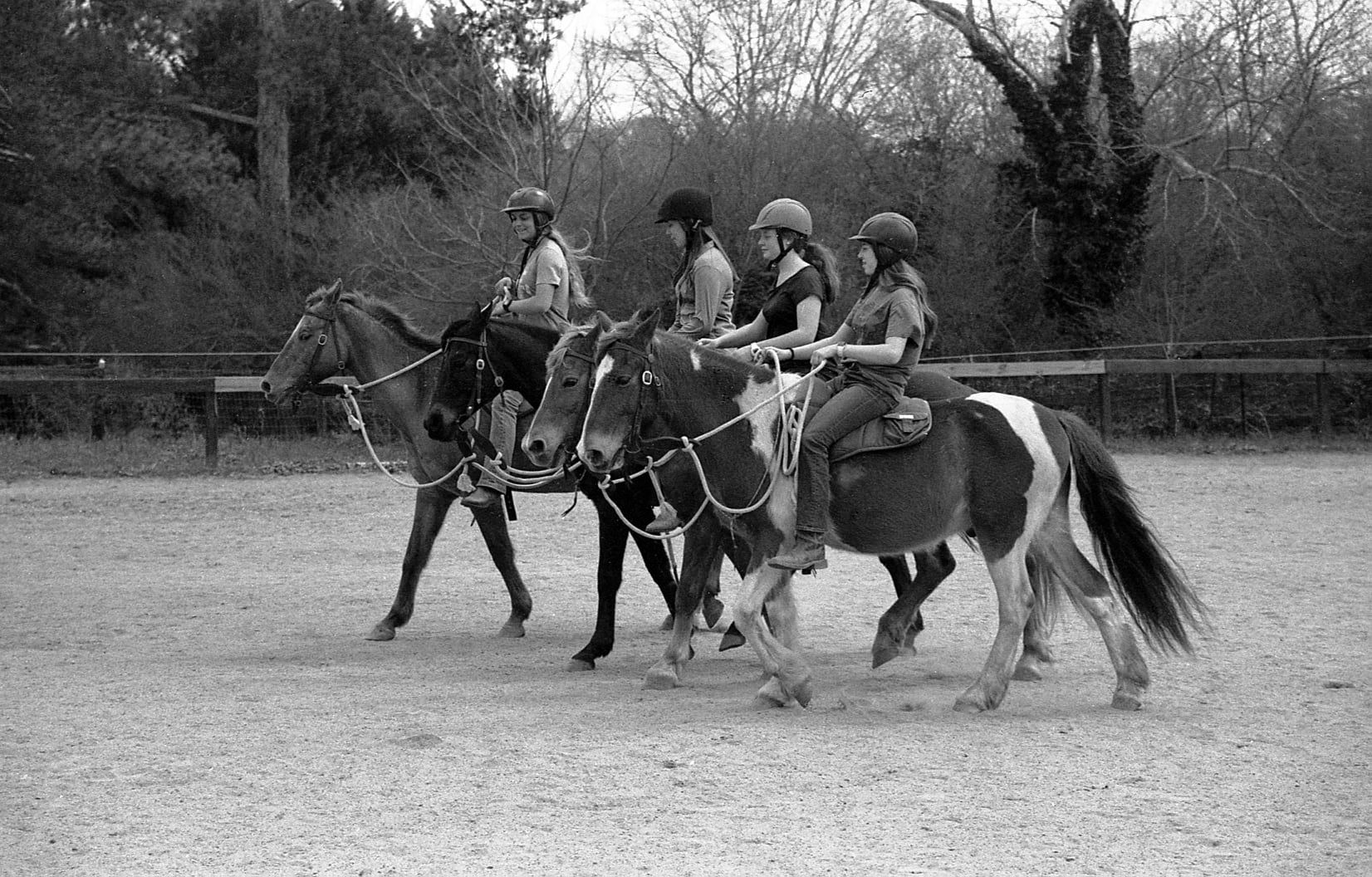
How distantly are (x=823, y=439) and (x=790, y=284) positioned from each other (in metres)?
1.33

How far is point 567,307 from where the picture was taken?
916 cm

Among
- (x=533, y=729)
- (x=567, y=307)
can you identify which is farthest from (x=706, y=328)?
(x=533, y=729)

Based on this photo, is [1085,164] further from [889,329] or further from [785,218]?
[889,329]

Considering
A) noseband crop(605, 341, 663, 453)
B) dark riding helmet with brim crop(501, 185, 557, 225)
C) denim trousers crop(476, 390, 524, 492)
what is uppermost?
dark riding helmet with brim crop(501, 185, 557, 225)

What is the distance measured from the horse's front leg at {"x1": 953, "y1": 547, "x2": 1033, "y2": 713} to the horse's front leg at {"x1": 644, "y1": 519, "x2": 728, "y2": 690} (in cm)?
142

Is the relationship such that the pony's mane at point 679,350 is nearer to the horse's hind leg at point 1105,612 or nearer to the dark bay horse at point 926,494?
the dark bay horse at point 926,494

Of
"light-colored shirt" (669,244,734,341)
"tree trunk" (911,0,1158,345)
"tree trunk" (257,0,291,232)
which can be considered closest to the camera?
"light-colored shirt" (669,244,734,341)

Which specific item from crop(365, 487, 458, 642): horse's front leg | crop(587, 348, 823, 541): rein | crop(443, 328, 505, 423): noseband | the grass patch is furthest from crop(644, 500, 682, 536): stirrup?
the grass patch

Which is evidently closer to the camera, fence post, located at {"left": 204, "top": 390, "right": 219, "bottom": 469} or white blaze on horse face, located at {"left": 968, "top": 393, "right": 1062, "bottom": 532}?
white blaze on horse face, located at {"left": 968, "top": 393, "right": 1062, "bottom": 532}

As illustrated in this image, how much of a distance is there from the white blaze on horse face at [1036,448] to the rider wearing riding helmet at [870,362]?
1.73 ft

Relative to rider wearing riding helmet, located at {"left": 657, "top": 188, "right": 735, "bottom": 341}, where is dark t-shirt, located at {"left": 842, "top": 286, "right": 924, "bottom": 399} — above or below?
below

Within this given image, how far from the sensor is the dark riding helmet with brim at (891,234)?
7051 millimetres

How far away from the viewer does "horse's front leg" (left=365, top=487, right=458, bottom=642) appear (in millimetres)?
9344

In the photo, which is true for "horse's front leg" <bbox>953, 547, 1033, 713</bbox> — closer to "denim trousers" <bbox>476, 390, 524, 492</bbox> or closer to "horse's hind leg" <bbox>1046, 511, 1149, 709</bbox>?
"horse's hind leg" <bbox>1046, 511, 1149, 709</bbox>
